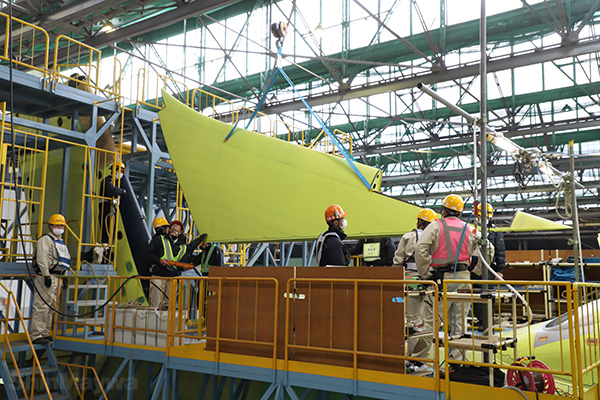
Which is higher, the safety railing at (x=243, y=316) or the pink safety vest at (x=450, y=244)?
the pink safety vest at (x=450, y=244)

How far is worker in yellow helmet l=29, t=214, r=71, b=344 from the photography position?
9.05 m

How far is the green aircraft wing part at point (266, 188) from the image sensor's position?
714 centimetres

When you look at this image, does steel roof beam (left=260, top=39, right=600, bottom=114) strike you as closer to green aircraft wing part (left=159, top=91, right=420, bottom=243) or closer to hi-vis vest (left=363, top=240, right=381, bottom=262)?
hi-vis vest (left=363, top=240, right=381, bottom=262)

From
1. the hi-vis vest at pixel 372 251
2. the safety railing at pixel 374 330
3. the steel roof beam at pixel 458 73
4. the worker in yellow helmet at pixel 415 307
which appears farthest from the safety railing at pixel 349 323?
the steel roof beam at pixel 458 73

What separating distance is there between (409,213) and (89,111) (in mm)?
8088

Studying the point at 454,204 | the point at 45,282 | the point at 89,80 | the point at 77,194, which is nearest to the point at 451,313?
the point at 454,204

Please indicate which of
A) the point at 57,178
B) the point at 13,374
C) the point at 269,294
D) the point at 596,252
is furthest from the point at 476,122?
the point at 596,252

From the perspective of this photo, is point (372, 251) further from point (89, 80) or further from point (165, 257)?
point (89, 80)

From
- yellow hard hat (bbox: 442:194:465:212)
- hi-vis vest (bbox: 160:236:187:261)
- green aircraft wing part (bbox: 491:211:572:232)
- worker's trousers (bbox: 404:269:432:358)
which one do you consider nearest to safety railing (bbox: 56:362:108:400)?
hi-vis vest (bbox: 160:236:187:261)

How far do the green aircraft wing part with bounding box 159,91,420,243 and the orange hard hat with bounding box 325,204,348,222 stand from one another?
159 mm

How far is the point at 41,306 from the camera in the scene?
9070 mm

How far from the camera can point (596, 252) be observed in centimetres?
2247

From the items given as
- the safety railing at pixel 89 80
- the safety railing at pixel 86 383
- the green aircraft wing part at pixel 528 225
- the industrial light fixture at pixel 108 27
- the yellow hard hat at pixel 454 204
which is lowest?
the safety railing at pixel 86 383

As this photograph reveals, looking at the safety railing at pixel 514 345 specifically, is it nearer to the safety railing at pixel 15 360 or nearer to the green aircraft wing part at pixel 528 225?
the safety railing at pixel 15 360
